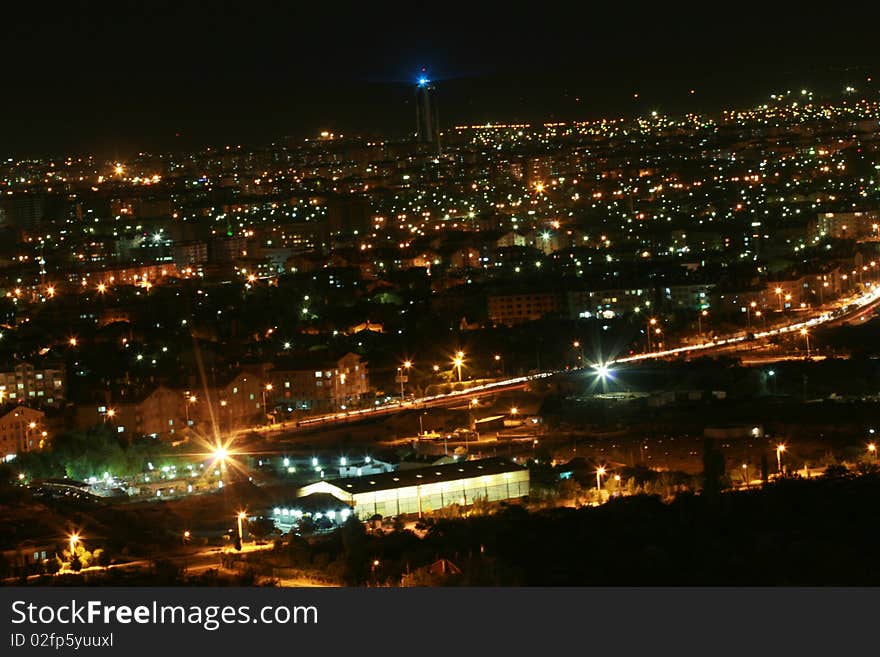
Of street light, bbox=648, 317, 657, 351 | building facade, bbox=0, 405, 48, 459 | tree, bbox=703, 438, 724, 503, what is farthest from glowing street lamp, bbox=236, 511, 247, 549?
street light, bbox=648, 317, 657, 351

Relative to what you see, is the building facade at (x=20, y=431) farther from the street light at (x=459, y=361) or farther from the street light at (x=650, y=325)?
the street light at (x=650, y=325)

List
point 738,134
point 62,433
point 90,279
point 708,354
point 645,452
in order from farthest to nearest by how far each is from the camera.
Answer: point 738,134 → point 90,279 → point 708,354 → point 62,433 → point 645,452

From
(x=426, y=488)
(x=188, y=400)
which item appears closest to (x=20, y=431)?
(x=188, y=400)

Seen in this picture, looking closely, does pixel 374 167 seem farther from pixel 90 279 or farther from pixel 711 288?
pixel 711 288

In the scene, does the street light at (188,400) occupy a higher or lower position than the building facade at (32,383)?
lower

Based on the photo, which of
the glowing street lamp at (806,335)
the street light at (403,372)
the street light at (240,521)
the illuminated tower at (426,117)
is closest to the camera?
the street light at (240,521)

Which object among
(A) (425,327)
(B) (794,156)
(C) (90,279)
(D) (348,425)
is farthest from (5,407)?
(B) (794,156)

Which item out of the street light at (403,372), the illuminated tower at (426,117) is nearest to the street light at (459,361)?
the street light at (403,372)
